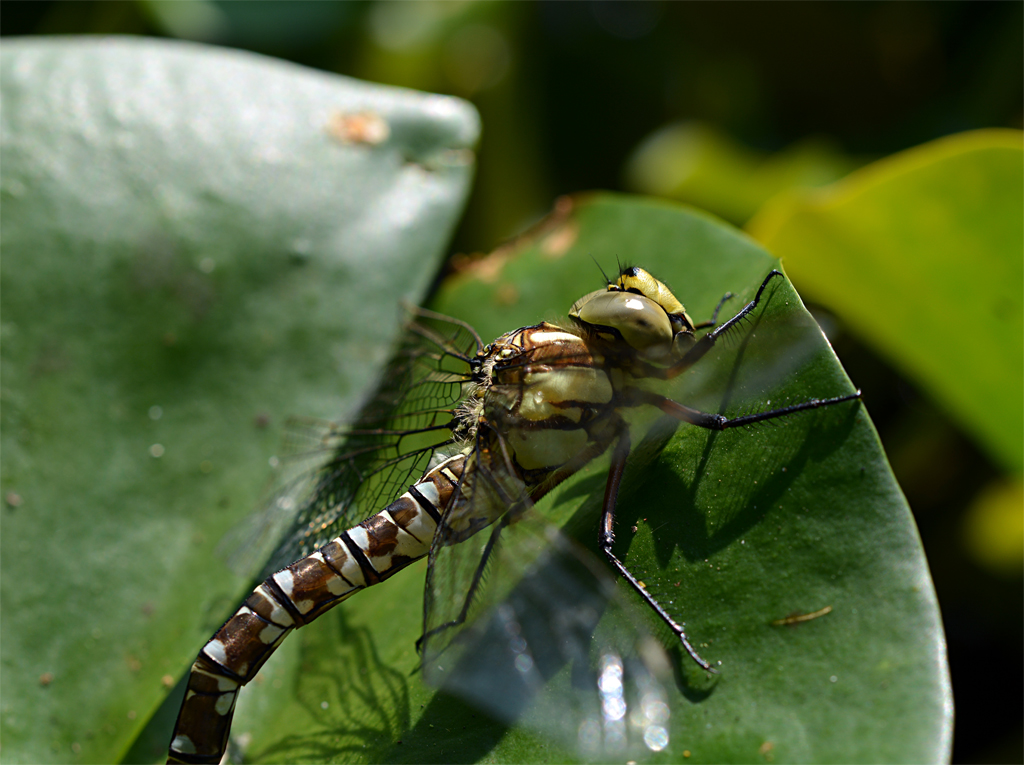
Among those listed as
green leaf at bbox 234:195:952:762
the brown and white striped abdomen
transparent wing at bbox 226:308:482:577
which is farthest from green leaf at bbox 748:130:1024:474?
the brown and white striped abdomen

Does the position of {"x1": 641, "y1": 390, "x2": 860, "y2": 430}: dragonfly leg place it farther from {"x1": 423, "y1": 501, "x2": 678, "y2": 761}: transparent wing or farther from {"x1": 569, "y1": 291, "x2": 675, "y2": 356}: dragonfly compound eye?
{"x1": 423, "y1": 501, "x2": 678, "y2": 761}: transparent wing

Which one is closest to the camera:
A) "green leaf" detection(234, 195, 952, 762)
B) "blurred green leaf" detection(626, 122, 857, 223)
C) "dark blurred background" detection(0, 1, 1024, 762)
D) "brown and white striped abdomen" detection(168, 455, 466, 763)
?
"green leaf" detection(234, 195, 952, 762)

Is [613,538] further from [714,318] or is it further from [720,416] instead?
[714,318]

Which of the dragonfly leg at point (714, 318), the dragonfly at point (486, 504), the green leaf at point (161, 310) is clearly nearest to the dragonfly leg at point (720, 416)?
the dragonfly at point (486, 504)

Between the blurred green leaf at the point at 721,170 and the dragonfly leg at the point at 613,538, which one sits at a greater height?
the blurred green leaf at the point at 721,170

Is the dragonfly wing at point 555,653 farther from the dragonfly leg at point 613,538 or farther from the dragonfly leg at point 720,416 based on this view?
the dragonfly leg at point 720,416

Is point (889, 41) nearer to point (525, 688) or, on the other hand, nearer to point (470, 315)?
point (470, 315)
